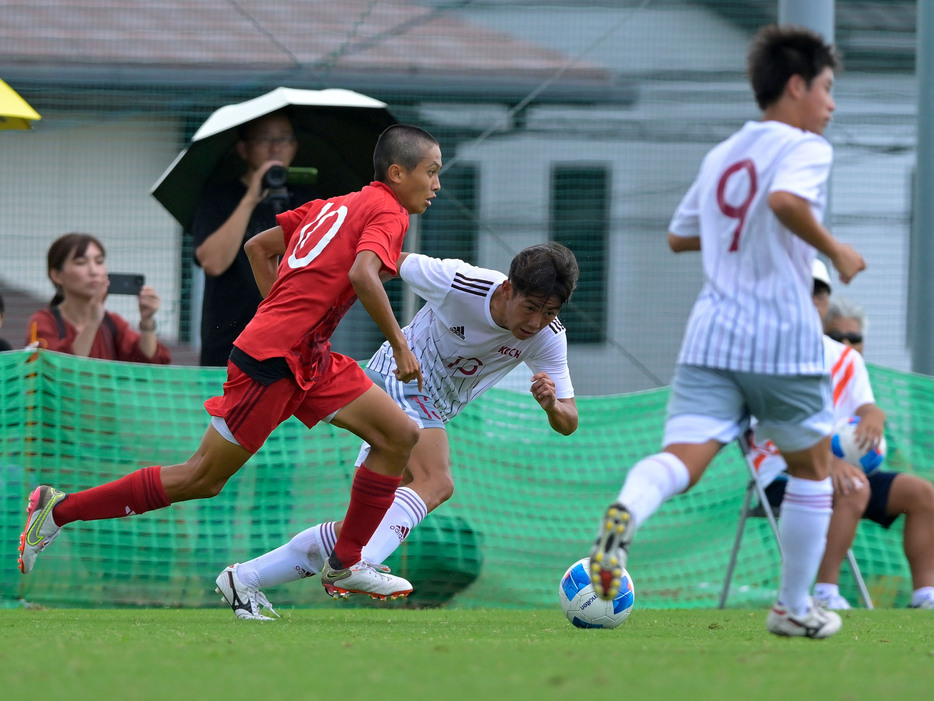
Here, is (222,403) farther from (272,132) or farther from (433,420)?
(272,132)

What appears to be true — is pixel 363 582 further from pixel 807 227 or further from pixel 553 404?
pixel 807 227

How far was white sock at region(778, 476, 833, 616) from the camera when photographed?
11.6 feet

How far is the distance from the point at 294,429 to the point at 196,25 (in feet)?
18.1

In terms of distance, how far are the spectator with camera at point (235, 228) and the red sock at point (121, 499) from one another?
1.73 m

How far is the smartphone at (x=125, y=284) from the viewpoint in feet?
23.2

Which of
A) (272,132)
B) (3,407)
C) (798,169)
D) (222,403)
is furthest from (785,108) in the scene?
(3,407)

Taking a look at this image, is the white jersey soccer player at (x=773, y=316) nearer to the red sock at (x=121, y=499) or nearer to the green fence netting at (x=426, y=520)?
the red sock at (x=121, y=499)

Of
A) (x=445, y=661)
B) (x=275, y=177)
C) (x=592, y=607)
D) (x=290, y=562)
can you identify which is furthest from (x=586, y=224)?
(x=445, y=661)

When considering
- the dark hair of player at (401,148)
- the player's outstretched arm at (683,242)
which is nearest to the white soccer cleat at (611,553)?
the player's outstretched arm at (683,242)

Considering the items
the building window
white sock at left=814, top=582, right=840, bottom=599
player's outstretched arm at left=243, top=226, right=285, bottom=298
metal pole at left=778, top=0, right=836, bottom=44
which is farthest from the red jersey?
the building window

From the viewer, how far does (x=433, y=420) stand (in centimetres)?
520

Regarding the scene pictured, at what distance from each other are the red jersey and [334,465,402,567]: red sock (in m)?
0.41

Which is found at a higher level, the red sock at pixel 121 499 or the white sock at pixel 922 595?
the red sock at pixel 121 499

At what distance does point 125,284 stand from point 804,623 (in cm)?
465
